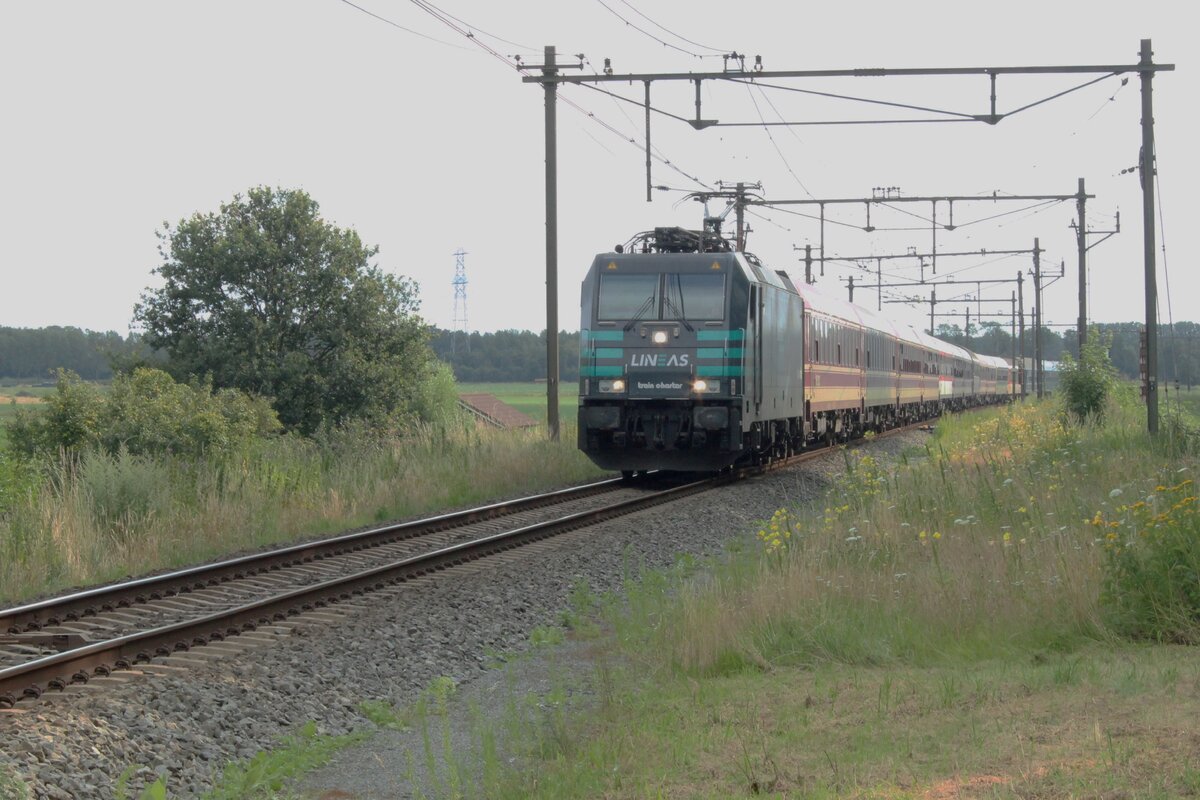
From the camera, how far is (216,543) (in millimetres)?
13922

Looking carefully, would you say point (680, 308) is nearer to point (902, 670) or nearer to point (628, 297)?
point (628, 297)

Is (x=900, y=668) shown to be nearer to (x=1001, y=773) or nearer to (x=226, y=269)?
(x=1001, y=773)

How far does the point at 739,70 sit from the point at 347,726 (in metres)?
13.3

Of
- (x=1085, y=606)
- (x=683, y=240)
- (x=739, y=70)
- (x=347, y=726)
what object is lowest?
(x=347, y=726)

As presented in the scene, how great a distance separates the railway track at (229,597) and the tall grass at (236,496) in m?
1.28

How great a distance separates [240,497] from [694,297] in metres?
7.20

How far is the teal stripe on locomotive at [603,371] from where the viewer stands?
1909 cm

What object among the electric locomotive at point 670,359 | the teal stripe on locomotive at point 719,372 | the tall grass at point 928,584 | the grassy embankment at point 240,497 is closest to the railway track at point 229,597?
the grassy embankment at point 240,497

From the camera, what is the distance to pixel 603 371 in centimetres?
1916

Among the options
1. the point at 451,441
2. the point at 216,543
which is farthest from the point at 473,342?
the point at 216,543

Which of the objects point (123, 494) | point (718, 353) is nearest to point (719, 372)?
point (718, 353)

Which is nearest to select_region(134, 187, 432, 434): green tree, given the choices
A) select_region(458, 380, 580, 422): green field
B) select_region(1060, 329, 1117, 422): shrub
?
select_region(1060, 329, 1117, 422): shrub

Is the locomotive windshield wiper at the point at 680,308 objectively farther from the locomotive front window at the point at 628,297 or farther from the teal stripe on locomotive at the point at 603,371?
the teal stripe on locomotive at the point at 603,371

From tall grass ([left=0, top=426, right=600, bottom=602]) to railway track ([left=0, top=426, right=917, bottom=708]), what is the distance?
1.28 m
